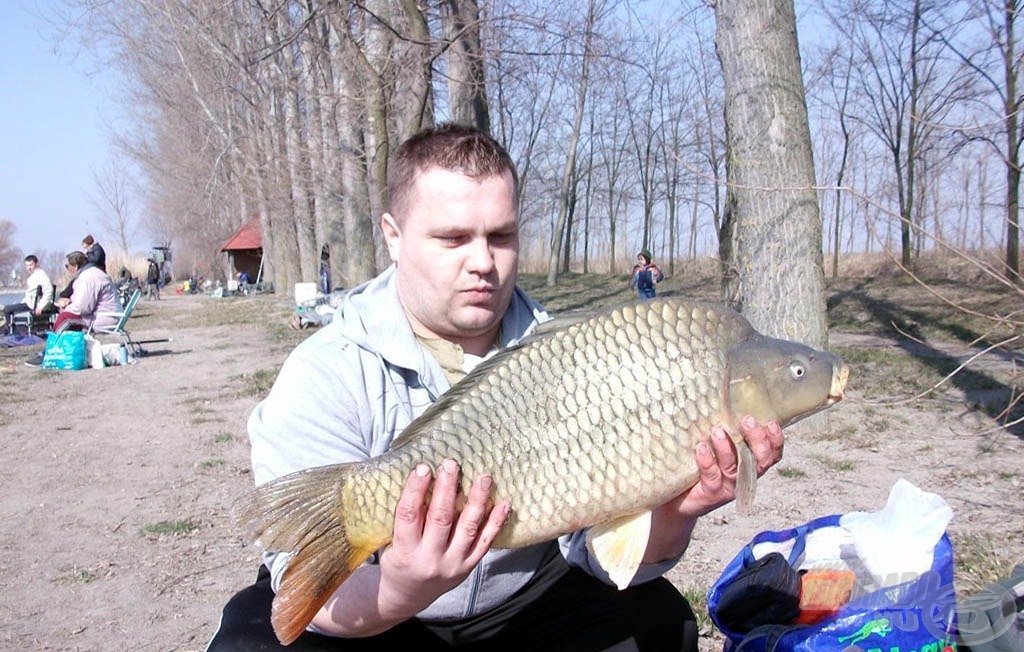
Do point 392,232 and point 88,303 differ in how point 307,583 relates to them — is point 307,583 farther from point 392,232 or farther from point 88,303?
point 88,303

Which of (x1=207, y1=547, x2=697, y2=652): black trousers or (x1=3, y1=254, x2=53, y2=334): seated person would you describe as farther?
(x1=3, y1=254, x2=53, y2=334): seated person

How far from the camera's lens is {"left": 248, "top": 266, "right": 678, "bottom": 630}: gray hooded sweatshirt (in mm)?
1694

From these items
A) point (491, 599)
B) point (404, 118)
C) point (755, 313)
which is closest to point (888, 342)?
point (755, 313)

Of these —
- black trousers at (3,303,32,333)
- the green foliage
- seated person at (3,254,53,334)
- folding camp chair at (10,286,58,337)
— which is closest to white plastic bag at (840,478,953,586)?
the green foliage

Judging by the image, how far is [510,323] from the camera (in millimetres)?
2010

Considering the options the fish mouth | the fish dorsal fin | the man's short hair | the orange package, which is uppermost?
the man's short hair

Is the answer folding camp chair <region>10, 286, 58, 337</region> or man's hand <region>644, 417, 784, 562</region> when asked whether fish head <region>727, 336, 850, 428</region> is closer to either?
man's hand <region>644, 417, 784, 562</region>

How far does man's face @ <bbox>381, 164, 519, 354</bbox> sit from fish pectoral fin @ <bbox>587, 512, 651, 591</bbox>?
0.54 metres

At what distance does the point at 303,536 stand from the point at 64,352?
9637mm

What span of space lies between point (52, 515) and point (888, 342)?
30.4 ft

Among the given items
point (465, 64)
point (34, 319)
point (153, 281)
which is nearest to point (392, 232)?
point (465, 64)

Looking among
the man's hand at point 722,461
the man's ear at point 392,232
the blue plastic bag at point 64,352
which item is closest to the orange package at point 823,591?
the man's hand at point 722,461

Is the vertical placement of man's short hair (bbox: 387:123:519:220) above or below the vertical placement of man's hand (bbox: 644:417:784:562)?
above

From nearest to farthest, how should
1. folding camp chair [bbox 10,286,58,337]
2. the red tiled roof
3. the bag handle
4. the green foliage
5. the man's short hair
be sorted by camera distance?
the man's short hair, the bag handle, the green foliage, folding camp chair [bbox 10,286,58,337], the red tiled roof
